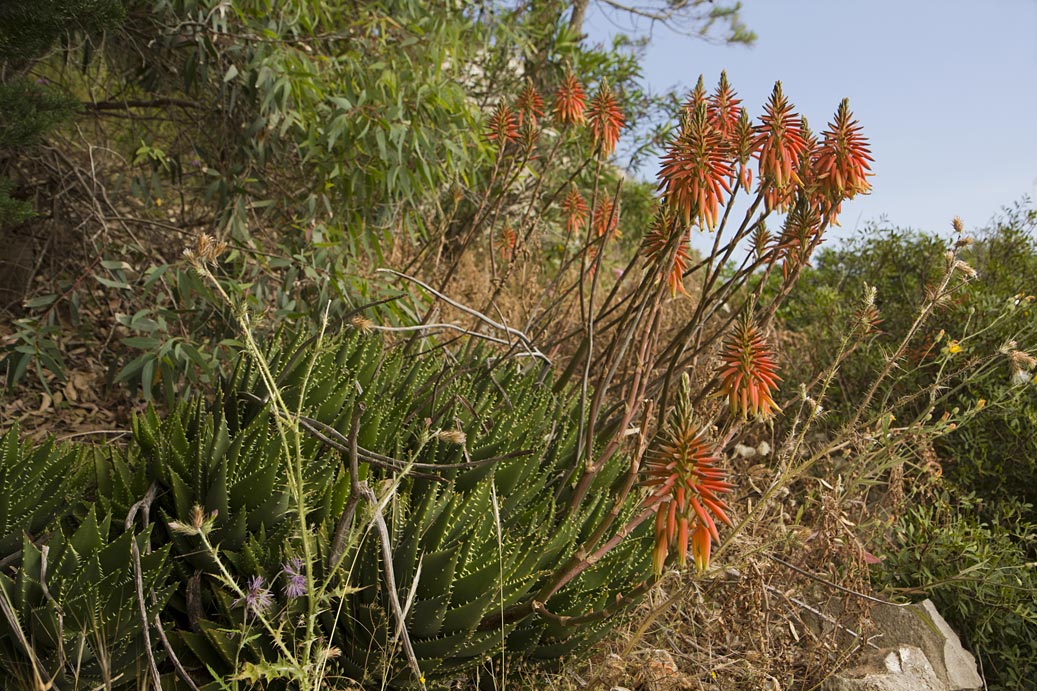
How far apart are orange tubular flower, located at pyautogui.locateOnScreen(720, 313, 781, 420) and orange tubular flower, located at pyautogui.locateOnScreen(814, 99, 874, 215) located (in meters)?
0.58

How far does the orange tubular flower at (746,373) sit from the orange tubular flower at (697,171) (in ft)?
0.94

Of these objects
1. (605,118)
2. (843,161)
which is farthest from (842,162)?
(605,118)

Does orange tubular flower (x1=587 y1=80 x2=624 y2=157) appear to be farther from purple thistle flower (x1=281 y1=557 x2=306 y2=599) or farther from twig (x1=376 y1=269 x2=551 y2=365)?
purple thistle flower (x1=281 y1=557 x2=306 y2=599)

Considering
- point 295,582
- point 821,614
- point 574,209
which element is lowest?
point 295,582

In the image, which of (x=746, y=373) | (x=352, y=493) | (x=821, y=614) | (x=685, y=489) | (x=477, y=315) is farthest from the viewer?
(x=821, y=614)

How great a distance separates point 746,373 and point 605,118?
1399 millimetres

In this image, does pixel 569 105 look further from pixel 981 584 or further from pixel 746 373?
pixel 981 584

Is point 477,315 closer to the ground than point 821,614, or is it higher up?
higher up

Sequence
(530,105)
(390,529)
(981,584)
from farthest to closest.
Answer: (530,105), (981,584), (390,529)

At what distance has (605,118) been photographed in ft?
9.43

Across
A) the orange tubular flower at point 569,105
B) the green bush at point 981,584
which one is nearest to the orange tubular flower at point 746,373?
the orange tubular flower at point 569,105

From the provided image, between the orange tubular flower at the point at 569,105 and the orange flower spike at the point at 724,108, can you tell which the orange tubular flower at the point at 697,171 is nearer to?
the orange flower spike at the point at 724,108

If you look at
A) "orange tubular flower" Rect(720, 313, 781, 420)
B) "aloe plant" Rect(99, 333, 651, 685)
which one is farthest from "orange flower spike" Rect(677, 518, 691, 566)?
"orange tubular flower" Rect(720, 313, 781, 420)

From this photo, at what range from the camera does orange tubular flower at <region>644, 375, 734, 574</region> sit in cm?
147
